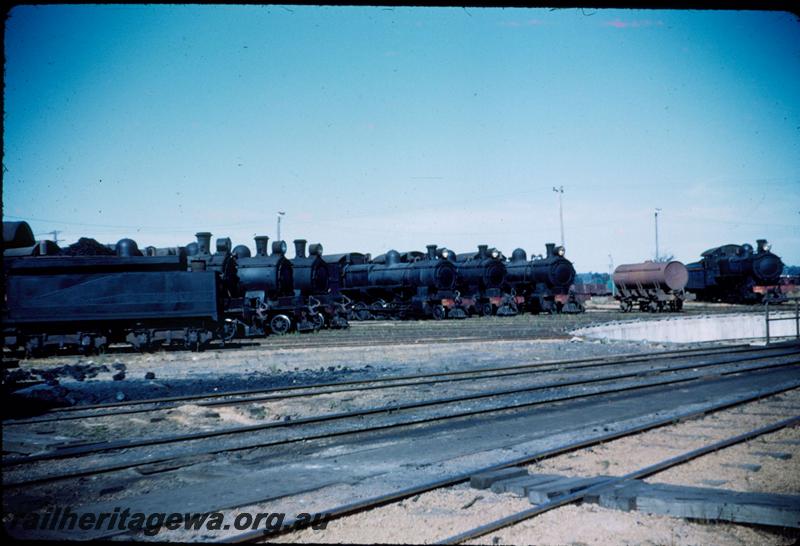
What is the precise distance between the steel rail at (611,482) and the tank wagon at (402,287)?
2642 centimetres

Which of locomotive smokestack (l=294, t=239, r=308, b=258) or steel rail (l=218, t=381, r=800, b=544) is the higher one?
locomotive smokestack (l=294, t=239, r=308, b=258)

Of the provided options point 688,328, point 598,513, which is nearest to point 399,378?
point 598,513

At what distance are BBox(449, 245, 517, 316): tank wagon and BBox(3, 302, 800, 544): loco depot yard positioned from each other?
21402 mm

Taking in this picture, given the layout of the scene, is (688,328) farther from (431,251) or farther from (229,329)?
(229,329)

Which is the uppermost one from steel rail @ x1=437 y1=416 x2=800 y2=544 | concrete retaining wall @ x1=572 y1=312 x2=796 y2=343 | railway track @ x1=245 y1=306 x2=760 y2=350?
steel rail @ x1=437 y1=416 x2=800 y2=544

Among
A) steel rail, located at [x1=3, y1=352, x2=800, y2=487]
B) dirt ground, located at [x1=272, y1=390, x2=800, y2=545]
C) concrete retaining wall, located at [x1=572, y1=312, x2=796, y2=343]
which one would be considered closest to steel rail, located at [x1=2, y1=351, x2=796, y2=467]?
steel rail, located at [x1=3, y1=352, x2=800, y2=487]

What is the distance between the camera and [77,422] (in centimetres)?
982

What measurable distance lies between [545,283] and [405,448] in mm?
31083

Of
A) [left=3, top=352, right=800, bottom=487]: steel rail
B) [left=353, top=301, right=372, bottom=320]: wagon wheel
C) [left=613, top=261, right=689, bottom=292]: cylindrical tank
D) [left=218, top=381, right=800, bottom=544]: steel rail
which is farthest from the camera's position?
[left=353, top=301, right=372, bottom=320]: wagon wheel

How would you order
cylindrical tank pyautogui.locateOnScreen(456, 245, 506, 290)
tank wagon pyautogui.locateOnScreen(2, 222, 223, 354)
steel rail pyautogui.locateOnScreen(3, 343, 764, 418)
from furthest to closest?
cylindrical tank pyautogui.locateOnScreen(456, 245, 506, 290), tank wagon pyautogui.locateOnScreen(2, 222, 223, 354), steel rail pyautogui.locateOnScreen(3, 343, 764, 418)

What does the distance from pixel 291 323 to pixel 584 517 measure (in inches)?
938

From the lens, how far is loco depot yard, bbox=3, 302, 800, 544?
5105mm

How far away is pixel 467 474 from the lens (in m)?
6.34

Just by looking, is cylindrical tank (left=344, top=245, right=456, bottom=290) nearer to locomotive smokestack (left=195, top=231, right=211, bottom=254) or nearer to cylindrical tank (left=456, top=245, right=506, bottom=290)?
cylindrical tank (left=456, top=245, right=506, bottom=290)
